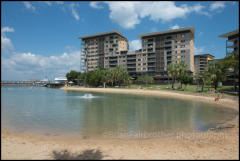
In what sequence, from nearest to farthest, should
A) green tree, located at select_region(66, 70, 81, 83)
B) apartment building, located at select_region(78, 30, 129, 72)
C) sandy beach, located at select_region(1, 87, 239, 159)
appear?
sandy beach, located at select_region(1, 87, 239, 159) < apartment building, located at select_region(78, 30, 129, 72) < green tree, located at select_region(66, 70, 81, 83)

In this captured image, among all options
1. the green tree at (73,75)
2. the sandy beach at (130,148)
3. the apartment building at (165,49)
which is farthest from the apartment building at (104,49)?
the sandy beach at (130,148)

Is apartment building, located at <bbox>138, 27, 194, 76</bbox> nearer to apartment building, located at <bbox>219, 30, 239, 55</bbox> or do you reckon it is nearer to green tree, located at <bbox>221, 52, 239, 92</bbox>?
apartment building, located at <bbox>219, 30, 239, 55</bbox>

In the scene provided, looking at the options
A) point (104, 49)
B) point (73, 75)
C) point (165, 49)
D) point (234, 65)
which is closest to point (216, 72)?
point (234, 65)

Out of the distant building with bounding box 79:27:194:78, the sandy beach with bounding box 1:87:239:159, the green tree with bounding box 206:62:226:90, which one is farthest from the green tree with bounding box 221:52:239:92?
the distant building with bounding box 79:27:194:78

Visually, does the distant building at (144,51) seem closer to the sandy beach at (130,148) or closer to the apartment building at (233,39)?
the apartment building at (233,39)

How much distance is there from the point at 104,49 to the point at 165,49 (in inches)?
2014

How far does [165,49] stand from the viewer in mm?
112312

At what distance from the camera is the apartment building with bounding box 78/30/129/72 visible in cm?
13150

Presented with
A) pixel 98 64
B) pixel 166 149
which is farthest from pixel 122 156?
pixel 98 64

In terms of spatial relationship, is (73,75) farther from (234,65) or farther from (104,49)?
(234,65)

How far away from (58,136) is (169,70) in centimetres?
6394

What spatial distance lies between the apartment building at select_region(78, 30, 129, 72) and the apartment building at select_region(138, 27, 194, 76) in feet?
67.7

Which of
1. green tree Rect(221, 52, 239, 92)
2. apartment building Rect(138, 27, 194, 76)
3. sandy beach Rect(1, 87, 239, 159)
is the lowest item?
sandy beach Rect(1, 87, 239, 159)

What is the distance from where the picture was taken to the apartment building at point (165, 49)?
345 ft
